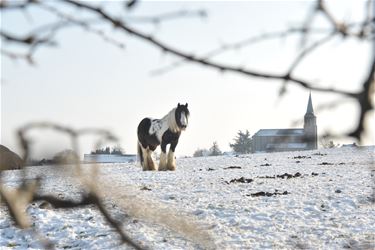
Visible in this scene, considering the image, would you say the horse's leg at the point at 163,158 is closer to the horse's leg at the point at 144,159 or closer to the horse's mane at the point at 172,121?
the horse's leg at the point at 144,159

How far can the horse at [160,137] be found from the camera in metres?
15.3

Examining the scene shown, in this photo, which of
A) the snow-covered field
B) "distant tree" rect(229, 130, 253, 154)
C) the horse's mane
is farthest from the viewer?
"distant tree" rect(229, 130, 253, 154)

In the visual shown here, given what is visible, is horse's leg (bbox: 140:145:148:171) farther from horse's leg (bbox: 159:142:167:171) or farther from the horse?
horse's leg (bbox: 159:142:167:171)

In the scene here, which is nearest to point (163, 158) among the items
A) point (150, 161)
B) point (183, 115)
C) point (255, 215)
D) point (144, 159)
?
point (150, 161)

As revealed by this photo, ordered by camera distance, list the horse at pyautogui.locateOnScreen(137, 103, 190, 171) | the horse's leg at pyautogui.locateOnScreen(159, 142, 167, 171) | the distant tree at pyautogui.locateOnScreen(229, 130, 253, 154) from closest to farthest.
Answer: the horse at pyautogui.locateOnScreen(137, 103, 190, 171), the horse's leg at pyautogui.locateOnScreen(159, 142, 167, 171), the distant tree at pyautogui.locateOnScreen(229, 130, 253, 154)

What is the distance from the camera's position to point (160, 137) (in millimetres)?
15953

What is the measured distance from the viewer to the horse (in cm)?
1527

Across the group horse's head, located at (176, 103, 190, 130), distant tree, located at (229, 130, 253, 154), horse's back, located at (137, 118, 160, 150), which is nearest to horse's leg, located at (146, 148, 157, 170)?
horse's back, located at (137, 118, 160, 150)

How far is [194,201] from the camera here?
33.9ft

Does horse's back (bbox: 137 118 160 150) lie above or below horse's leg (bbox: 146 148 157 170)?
above

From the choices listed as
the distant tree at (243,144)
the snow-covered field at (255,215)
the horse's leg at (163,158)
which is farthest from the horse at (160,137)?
the distant tree at (243,144)

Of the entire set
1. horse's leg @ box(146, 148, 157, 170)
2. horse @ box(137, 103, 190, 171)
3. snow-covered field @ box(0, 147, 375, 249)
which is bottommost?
snow-covered field @ box(0, 147, 375, 249)

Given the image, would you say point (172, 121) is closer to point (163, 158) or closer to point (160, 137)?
point (160, 137)

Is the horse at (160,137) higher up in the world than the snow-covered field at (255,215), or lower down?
higher up
